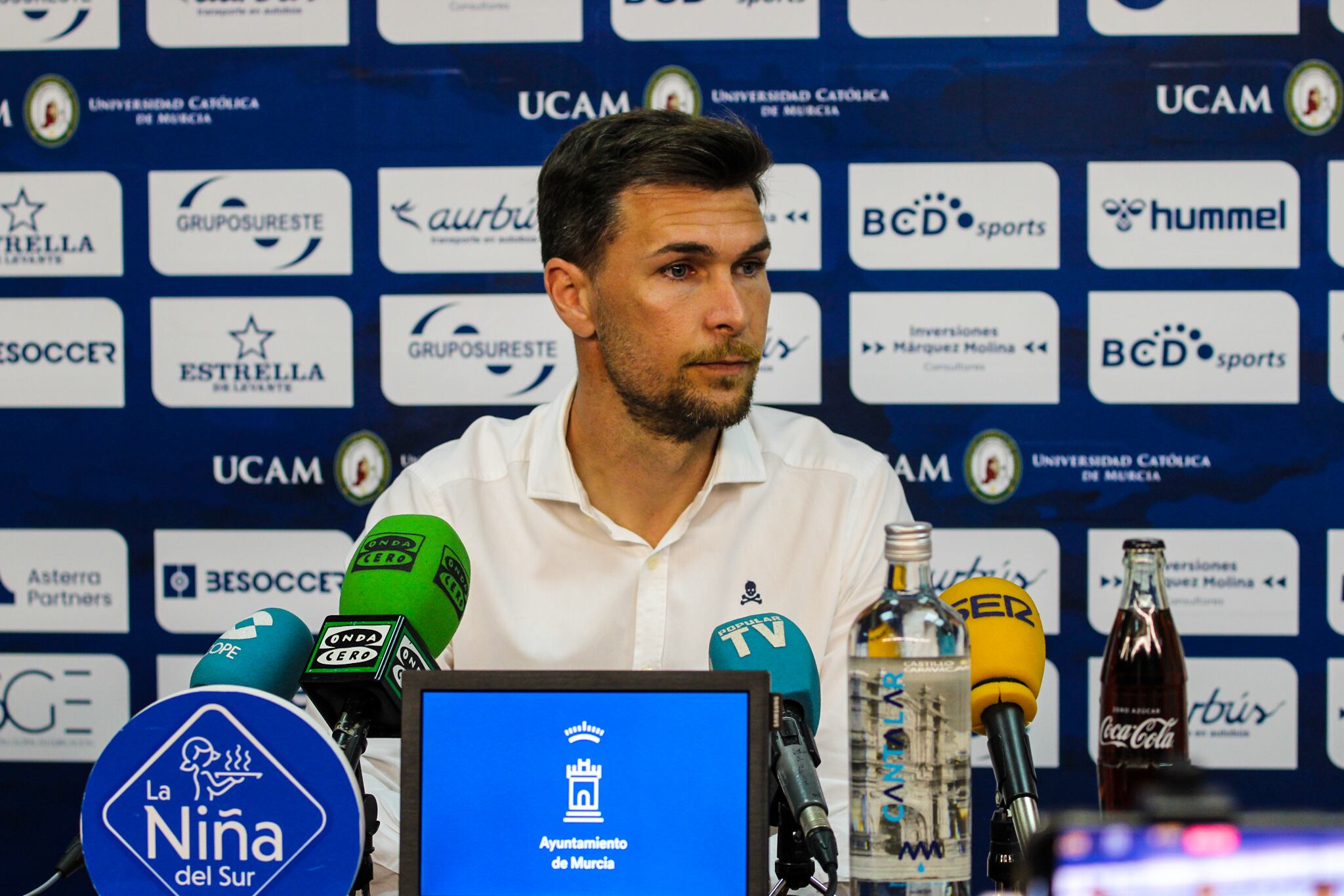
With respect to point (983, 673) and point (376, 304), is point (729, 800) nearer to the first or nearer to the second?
point (983, 673)

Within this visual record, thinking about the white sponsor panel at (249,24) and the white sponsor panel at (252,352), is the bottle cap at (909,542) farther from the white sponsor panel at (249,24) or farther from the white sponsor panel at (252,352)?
the white sponsor panel at (249,24)

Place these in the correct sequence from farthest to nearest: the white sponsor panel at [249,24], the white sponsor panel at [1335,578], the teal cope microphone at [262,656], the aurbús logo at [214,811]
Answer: the white sponsor panel at [249,24], the white sponsor panel at [1335,578], the teal cope microphone at [262,656], the aurbús logo at [214,811]

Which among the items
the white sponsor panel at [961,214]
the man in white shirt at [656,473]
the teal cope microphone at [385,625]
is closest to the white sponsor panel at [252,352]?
the man in white shirt at [656,473]

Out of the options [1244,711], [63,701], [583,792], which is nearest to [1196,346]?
[1244,711]

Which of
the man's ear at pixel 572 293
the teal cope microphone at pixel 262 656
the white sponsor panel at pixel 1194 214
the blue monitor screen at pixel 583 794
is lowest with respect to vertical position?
the blue monitor screen at pixel 583 794

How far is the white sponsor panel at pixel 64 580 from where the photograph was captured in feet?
7.67

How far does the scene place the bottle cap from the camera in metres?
0.83

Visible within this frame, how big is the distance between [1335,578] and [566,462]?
144 centimetres

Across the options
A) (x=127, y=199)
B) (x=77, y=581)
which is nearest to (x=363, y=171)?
(x=127, y=199)

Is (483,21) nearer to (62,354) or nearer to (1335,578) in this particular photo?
(62,354)

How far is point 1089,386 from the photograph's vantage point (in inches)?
87.4

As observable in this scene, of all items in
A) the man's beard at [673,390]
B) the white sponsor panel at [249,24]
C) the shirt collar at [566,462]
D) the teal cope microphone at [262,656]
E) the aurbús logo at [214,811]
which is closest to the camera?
the aurbús logo at [214,811]

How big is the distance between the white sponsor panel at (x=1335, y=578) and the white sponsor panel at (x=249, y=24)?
1.99 meters

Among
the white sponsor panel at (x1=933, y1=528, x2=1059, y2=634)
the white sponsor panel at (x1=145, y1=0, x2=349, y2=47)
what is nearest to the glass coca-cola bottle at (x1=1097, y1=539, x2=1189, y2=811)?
the white sponsor panel at (x1=933, y1=528, x2=1059, y2=634)
